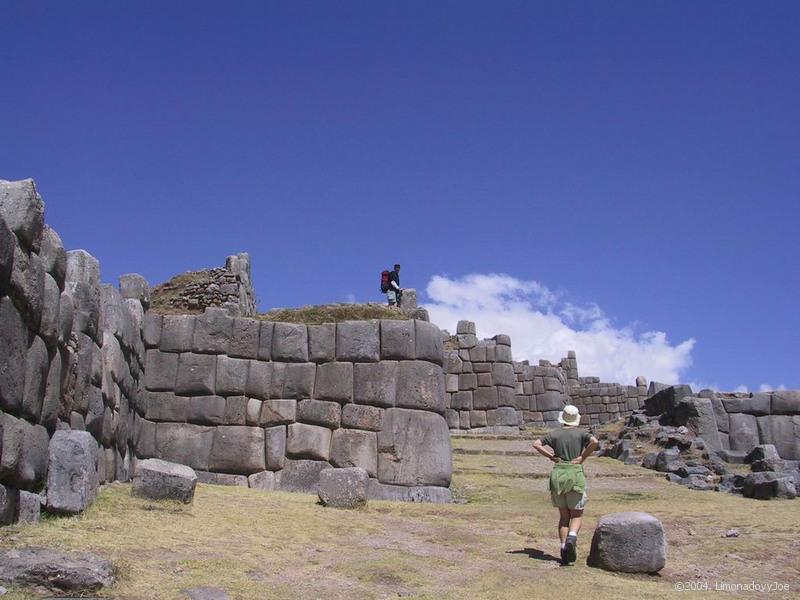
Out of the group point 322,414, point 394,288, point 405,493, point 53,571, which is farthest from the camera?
point 394,288

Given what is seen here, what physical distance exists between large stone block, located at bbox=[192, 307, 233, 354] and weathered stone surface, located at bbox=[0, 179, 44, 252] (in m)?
6.46

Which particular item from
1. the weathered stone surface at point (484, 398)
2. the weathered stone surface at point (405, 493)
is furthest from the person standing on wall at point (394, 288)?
the weathered stone surface at point (405, 493)

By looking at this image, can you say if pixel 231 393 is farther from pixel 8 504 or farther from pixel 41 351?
pixel 8 504

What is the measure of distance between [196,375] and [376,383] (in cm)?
287

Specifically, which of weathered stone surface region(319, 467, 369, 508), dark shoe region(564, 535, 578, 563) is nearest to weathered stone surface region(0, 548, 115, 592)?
dark shoe region(564, 535, 578, 563)

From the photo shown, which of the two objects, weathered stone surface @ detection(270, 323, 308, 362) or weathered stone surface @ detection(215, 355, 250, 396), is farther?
weathered stone surface @ detection(270, 323, 308, 362)

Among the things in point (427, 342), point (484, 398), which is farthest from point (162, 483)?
point (484, 398)

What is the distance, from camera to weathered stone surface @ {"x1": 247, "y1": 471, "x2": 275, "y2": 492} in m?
A: 12.0

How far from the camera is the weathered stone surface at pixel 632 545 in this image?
275 inches

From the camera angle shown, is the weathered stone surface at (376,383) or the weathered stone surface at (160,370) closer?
the weathered stone surface at (376,383)

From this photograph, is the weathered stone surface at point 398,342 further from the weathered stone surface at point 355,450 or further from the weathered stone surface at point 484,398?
the weathered stone surface at point 484,398

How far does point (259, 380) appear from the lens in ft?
41.1

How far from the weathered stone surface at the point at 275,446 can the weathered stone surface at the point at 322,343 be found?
1.22 metres

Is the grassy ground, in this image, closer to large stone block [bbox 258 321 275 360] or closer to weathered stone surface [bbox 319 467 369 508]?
weathered stone surface [bbox 319 467 369 508]
